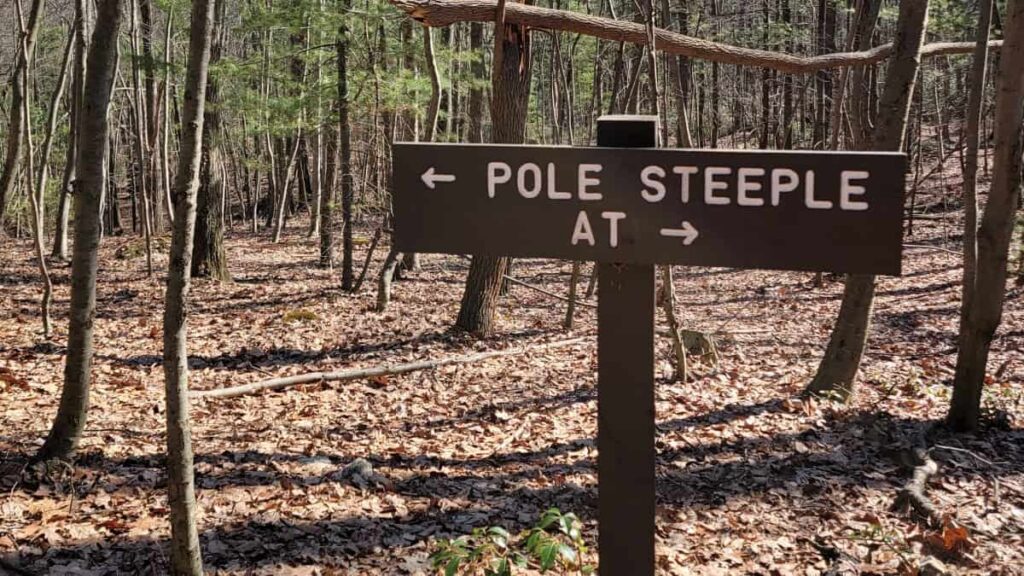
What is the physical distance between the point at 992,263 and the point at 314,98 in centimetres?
1066

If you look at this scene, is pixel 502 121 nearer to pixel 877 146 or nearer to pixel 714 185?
pixel 877 146

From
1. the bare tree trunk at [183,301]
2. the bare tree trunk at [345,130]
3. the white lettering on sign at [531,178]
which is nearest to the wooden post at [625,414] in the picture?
the white lettering on sign at [531,178]

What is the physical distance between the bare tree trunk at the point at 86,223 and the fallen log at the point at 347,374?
167cm

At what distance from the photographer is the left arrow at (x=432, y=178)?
2600 mm

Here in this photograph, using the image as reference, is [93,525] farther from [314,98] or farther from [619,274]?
[314,98]

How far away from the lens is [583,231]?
8.14 feet

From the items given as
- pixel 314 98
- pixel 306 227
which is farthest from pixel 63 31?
pixel 314 98

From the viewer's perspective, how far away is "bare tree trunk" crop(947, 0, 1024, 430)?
5605 mm

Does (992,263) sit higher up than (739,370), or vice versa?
(992,263)

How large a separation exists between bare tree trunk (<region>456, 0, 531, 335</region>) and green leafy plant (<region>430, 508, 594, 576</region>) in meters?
4.95

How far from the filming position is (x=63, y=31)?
23.4 metres

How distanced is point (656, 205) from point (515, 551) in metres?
2.19

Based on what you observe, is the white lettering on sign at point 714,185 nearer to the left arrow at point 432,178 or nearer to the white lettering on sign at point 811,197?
the white lettering on sign at point 811,197

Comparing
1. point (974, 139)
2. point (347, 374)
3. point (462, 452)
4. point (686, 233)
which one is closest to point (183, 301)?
point (686, 233)
